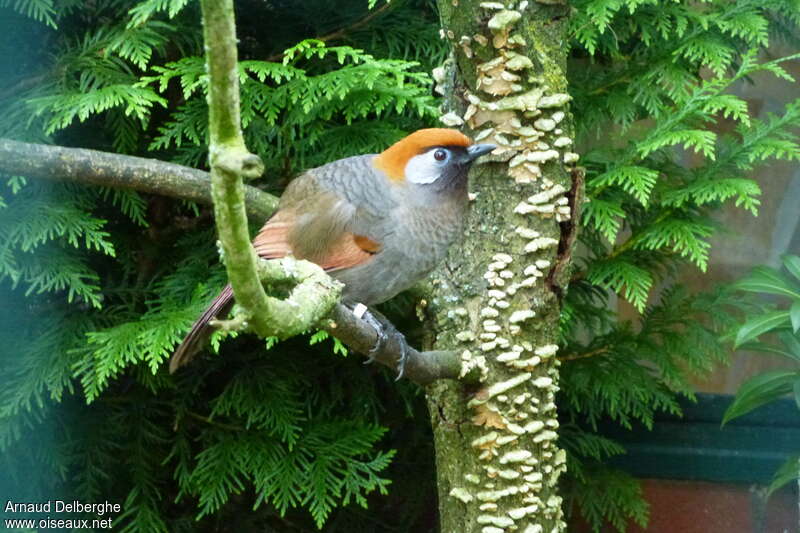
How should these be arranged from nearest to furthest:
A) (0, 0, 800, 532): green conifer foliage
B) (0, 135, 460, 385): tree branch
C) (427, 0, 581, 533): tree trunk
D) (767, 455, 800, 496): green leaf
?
(0, 135, 460, 385): tree branch
(427, 0, 581, 533): tree trunk
(0, 0, 800, 532): green conifer foliage
(767, 455, 800, 496): green leaf

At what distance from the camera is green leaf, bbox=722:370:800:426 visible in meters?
2.44

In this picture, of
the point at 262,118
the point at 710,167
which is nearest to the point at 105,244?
the point at 262,118

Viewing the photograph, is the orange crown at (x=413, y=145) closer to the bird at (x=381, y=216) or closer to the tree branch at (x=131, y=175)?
the bird at (x=381, y=216)

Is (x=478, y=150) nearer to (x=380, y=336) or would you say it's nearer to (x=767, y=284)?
(x=380, y=336)


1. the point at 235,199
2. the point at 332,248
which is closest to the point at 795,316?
the point at 332,248

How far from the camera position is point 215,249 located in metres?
2.17

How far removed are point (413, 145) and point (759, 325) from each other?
1079 millimetres

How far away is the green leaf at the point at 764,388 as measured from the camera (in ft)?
8.00

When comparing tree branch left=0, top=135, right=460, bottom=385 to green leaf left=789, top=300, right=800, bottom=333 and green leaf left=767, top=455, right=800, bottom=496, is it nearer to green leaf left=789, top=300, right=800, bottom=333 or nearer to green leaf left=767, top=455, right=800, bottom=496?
green leaf left=789, top=300, right=800, bottom=333

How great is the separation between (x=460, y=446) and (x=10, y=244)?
104 cm

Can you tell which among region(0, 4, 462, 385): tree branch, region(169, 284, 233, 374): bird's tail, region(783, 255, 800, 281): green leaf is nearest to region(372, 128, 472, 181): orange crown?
region(0, 4, 462, 385): tree branch

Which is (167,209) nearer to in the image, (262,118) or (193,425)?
(262,118)

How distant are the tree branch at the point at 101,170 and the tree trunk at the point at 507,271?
0.53 metres

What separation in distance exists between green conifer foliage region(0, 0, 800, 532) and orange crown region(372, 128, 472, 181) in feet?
0.62
